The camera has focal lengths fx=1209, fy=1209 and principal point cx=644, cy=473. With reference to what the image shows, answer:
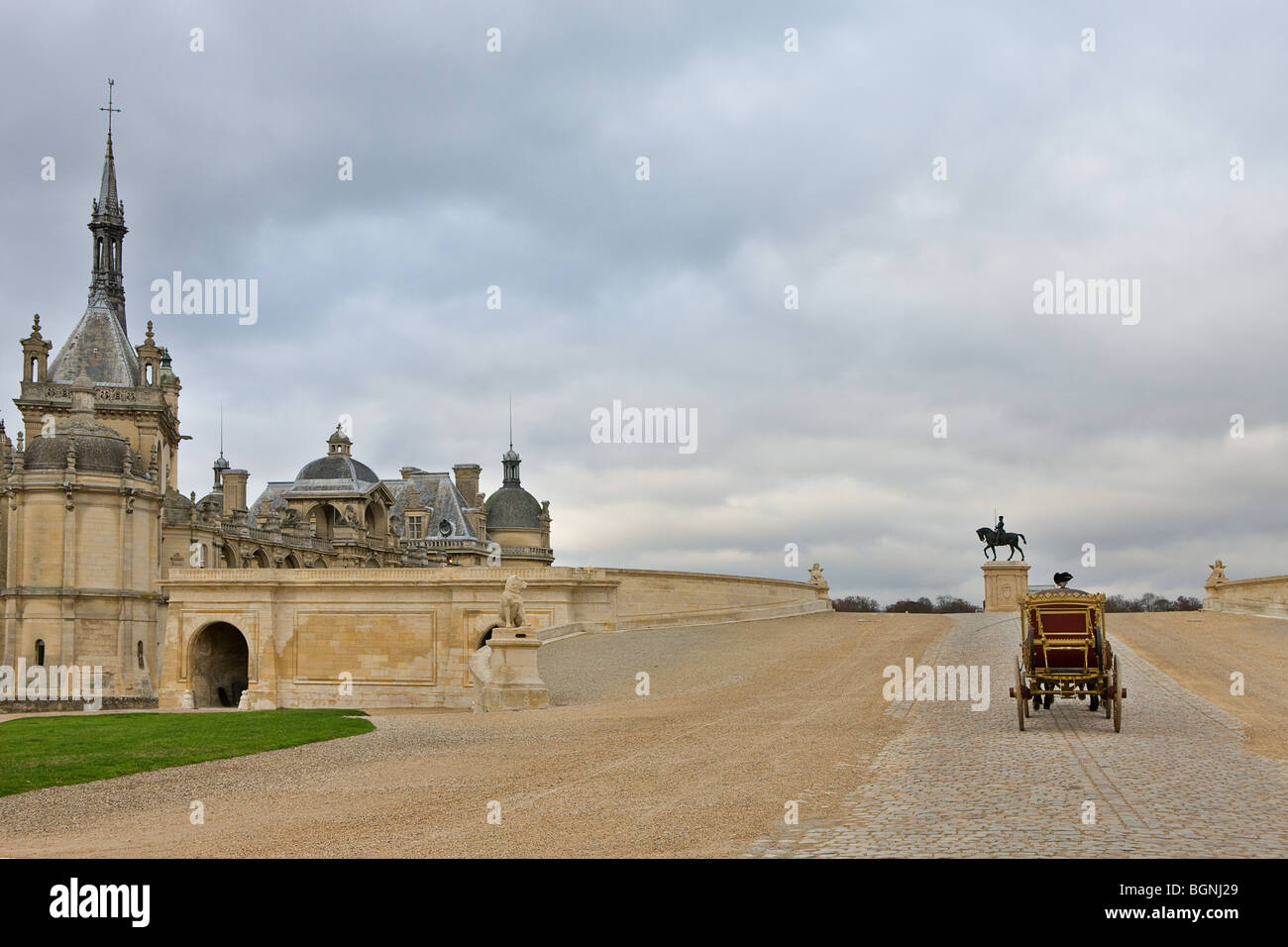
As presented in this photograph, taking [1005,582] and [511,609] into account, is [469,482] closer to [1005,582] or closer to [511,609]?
[1005,582]

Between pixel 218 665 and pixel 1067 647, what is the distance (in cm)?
4349

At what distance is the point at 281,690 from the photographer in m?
49.0

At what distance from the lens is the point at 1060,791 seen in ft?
39.5

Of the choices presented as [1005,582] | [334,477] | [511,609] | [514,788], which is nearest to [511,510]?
[334,477]

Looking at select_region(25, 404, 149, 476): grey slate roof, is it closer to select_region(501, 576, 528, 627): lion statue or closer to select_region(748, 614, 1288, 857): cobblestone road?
select_region(501, 576, 528, 627): lion statue

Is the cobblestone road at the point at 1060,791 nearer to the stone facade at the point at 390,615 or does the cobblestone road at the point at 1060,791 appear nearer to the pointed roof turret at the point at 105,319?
the stone facade at the point at 390,615

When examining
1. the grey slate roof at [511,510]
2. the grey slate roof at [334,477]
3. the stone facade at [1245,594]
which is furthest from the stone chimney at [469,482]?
the stone facade at [1245,594]

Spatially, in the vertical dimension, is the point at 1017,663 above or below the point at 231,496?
below

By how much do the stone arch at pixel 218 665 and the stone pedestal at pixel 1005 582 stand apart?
32.2 m
